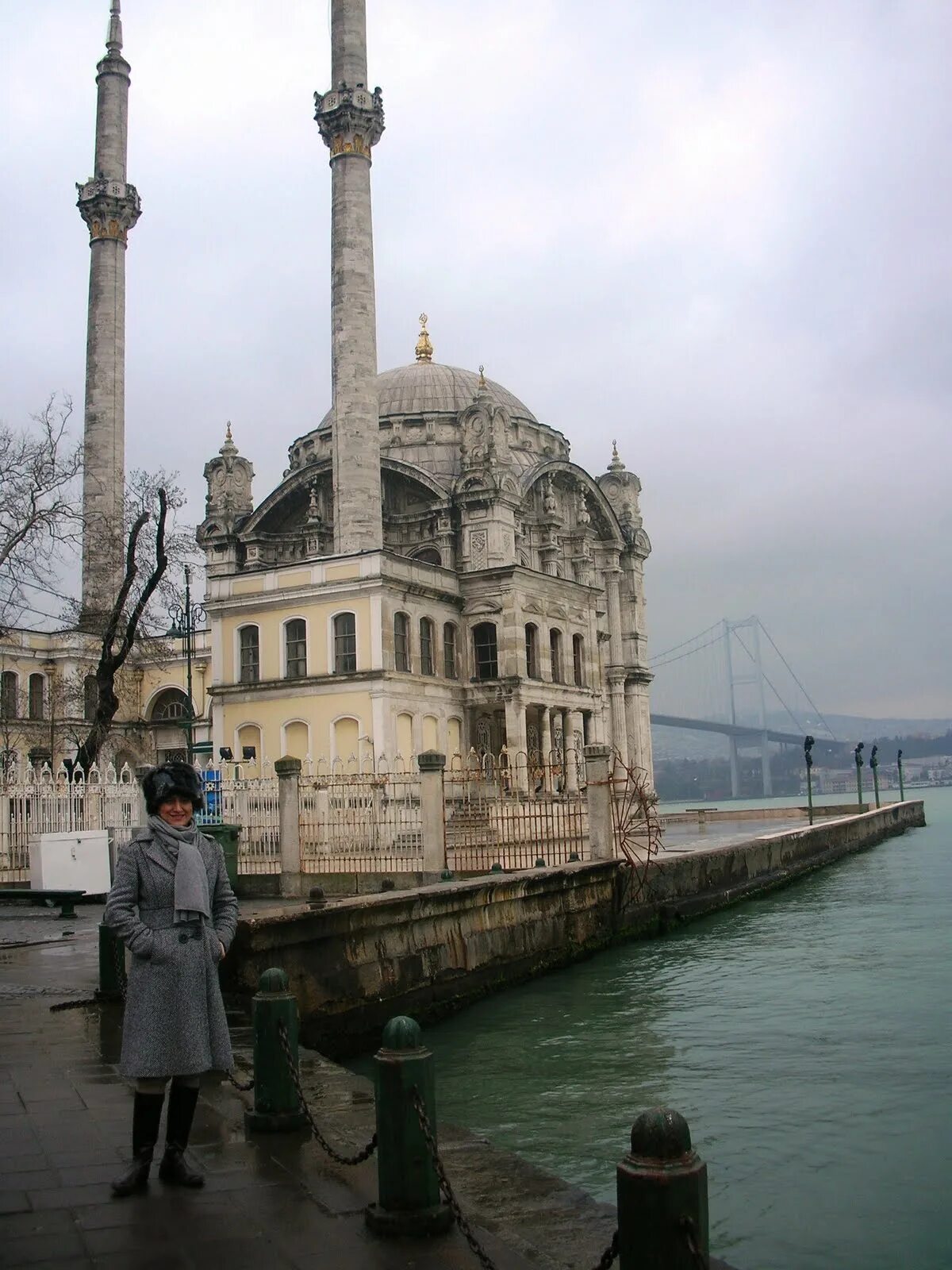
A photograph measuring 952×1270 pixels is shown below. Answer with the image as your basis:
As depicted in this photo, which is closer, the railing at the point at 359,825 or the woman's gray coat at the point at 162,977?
the woman's gray coat at the point at 162,977

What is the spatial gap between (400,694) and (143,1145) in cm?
3020

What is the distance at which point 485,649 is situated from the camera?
130 ft

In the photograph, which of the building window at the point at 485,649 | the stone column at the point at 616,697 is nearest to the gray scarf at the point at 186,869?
the building window at the point at 485,649

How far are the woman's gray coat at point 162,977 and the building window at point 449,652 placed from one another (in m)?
33.1

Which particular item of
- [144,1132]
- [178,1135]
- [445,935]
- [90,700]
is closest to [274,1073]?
[178,1135]

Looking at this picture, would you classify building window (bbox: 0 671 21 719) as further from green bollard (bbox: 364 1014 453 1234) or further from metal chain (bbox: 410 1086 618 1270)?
metal chain (bbox: 410 1086 618 1270)

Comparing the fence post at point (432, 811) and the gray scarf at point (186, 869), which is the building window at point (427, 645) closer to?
the fence post at point (432, 811)

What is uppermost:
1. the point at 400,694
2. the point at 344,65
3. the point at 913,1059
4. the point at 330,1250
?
the point at 344,65

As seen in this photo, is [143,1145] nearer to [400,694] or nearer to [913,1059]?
[913,1059]

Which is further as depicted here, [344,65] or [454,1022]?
[344,65]

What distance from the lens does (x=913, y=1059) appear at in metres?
10.8

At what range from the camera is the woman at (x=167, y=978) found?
5117 millimetres

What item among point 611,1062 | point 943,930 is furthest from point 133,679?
point 611,1062

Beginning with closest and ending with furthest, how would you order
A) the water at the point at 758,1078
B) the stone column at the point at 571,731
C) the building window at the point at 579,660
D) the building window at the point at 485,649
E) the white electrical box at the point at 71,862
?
the water at the point at 758,1078, the white electrical box at the point at 71,862, the building window at the point at 485,649, the stone column at the point at 571,731, the building window at the point at 579,660
